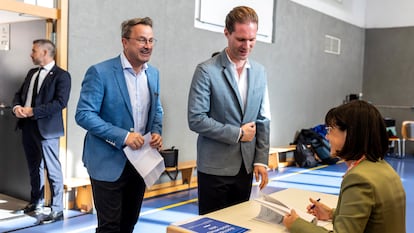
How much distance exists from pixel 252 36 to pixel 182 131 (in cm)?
367

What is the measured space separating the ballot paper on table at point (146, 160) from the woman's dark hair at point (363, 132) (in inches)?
43.7

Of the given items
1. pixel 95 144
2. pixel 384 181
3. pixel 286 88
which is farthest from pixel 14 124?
pixel 286 88

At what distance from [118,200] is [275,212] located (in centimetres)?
87

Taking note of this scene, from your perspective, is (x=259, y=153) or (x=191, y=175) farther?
(x=191, y=175)

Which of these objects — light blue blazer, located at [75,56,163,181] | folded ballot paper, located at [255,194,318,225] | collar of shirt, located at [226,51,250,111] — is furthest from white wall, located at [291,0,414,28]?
folded ballot paper, located at [255,194,318,225]

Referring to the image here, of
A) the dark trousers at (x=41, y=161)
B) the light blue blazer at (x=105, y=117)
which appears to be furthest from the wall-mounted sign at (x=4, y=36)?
the light blue blazer at (x=105, y=117)

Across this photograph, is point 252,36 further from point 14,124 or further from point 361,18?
point 361,18

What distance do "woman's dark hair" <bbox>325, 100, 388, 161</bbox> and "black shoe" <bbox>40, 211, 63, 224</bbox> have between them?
10.6 feet

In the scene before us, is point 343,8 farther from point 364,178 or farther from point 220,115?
point 364,178

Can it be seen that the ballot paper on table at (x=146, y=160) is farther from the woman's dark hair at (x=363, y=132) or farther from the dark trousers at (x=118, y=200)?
the woman's dark hair at (x=363, y=132)

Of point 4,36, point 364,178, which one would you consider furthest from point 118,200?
point 4,36

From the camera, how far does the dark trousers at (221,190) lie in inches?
84.7

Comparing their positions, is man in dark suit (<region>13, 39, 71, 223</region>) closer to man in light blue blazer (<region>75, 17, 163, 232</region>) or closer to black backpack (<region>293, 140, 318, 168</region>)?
man in light blue blazer (<region>75, 17, 163, 232</region>)

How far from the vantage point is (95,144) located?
215 centimetres
